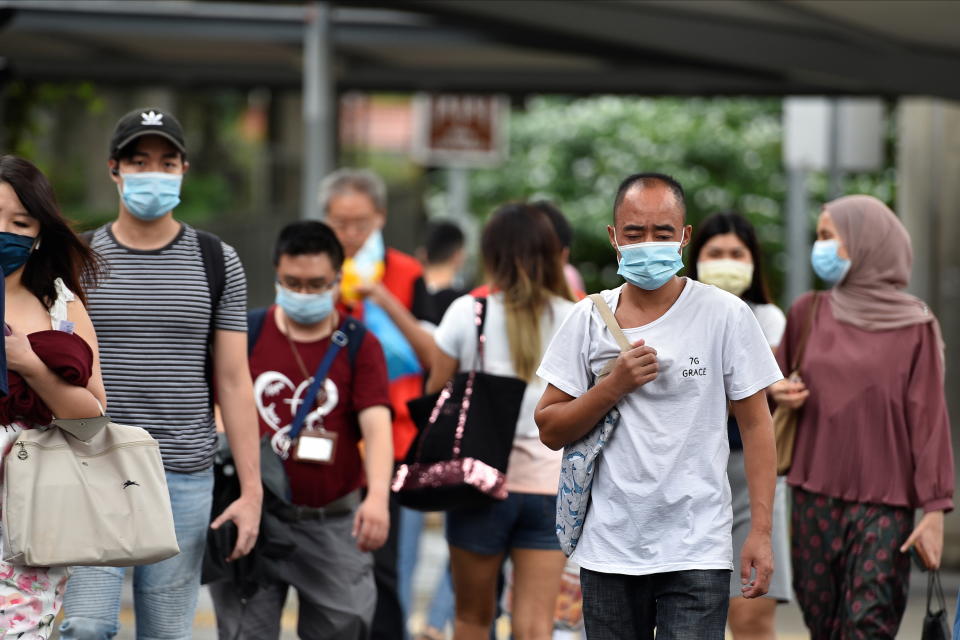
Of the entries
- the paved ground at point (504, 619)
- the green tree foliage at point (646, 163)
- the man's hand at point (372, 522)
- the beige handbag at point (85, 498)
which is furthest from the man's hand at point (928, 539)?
the green tree foliage at point (646, 163)

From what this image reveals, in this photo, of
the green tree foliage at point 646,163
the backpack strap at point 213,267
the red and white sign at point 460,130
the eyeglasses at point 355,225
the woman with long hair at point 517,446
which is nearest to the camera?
the backpack strap at point 213,267

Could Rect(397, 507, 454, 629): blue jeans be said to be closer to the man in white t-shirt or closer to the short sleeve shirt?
the short sleeve shirt

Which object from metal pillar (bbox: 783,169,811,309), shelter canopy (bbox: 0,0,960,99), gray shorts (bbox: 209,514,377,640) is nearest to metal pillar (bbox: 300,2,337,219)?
shelter canopy (bbox: 0,0,960,99)

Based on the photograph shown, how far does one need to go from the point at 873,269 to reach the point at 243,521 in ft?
7.74

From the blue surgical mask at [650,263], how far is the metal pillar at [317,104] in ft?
17.1

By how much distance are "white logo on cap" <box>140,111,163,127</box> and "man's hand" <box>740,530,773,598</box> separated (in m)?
2.18

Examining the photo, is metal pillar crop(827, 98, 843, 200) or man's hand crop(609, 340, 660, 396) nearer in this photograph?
man's hand crop(609, 340, 660, 396)

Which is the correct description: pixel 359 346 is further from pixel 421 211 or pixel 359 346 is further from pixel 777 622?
pixel 421 211

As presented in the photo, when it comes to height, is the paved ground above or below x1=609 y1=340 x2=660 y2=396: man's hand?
below

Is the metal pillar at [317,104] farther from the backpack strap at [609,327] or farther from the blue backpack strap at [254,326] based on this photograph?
the backpack strap at [609,327]

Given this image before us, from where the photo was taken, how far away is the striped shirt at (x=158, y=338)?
511 centimetres

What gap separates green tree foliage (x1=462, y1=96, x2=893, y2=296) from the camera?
65.3ft

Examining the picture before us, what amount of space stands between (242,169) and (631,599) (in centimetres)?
1921

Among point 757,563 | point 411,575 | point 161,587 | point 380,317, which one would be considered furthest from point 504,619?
point 757,563
